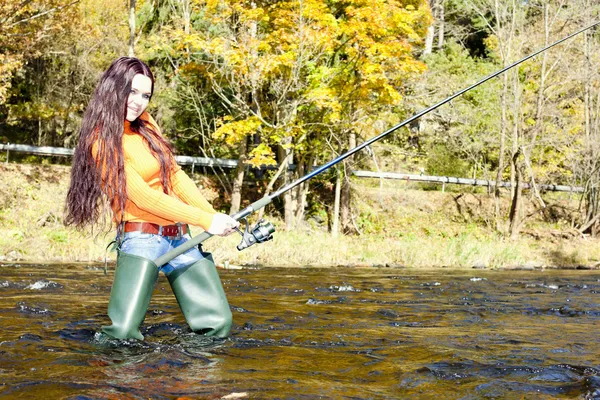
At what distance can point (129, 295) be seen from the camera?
16.8ft

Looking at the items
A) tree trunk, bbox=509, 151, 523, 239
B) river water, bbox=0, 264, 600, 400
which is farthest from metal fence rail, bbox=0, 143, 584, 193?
river water, bbox=0, 264, 600, 400

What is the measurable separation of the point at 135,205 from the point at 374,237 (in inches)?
764

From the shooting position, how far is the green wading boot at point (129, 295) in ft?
16.8

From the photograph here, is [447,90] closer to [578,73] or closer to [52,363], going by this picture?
[578,73]

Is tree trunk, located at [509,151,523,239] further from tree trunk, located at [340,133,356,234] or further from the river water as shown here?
the river water

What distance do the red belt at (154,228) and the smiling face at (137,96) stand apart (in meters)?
0.73

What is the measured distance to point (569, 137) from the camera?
26.6m

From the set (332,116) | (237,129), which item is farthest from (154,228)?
(332,116)

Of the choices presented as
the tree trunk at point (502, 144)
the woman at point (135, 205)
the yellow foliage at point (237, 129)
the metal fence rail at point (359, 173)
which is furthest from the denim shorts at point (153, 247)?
the tree trunk at point (502, 144)

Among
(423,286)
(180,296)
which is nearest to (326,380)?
(180,296)

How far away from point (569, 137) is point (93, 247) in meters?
18.1

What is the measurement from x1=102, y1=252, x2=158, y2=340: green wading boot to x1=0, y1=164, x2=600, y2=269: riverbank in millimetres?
3657

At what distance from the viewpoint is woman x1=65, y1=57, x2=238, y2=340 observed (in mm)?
5117

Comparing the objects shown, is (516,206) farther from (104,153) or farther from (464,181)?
(104,153)
